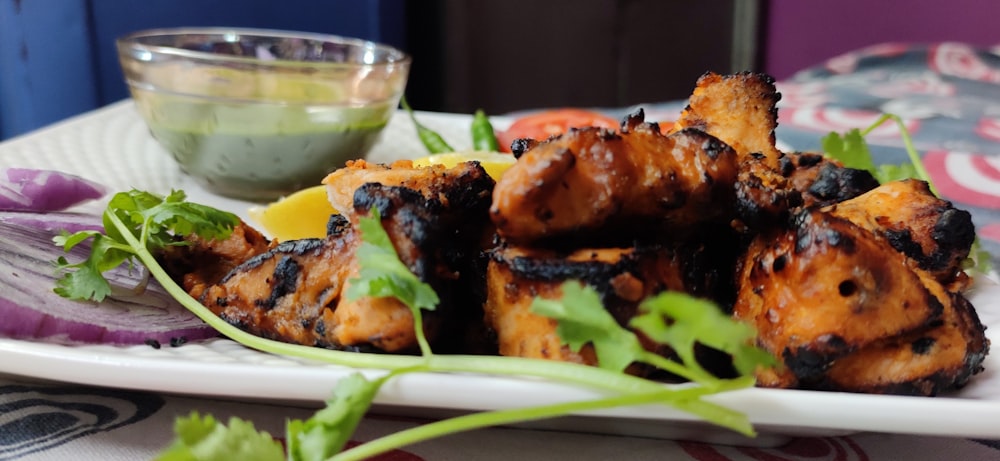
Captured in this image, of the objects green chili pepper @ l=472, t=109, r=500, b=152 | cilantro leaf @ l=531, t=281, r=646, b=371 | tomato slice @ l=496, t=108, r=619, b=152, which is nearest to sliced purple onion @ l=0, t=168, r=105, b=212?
cilantro leaf @ l=531, t=281, r=646, b=371

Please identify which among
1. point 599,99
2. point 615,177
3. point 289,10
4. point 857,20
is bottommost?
point 599,99

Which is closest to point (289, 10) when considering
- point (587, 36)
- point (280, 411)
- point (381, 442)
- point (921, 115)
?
point (587, 36)

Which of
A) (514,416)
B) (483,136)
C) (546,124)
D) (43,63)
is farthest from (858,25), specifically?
(514,416)

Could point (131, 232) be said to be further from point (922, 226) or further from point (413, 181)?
point (922, 226)

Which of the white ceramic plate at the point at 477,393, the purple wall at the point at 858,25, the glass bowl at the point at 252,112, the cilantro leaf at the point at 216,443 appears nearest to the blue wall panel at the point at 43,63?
the glass bowl at the point at 252,112

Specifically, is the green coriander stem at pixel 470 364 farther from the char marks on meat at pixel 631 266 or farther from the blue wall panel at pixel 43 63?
the blue wall panel at pixel 43 63

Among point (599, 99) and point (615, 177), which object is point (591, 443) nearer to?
point (615, 177)

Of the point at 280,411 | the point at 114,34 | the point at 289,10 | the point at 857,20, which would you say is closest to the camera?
the point at 280,411
